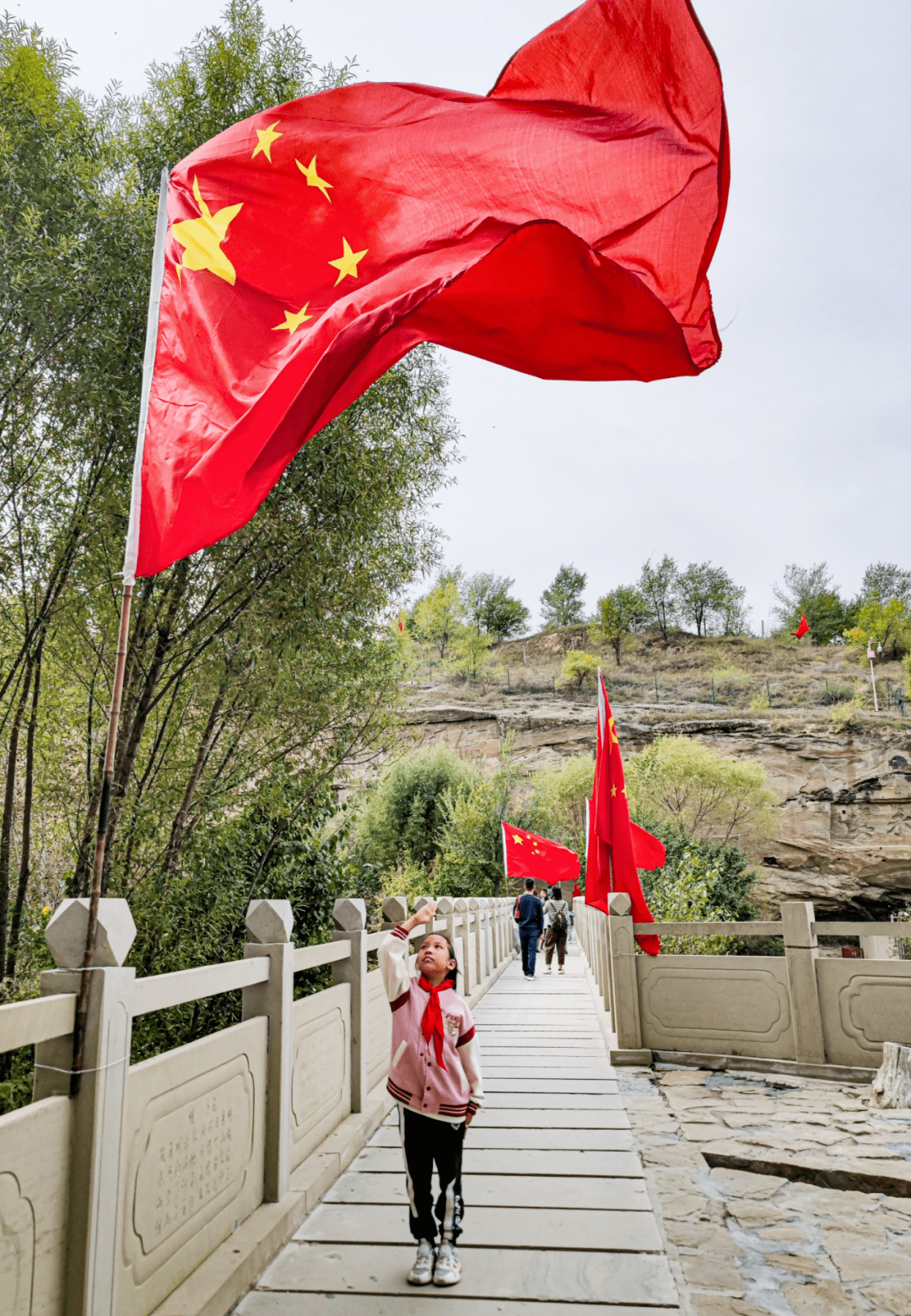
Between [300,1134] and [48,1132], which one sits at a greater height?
[48,1132]

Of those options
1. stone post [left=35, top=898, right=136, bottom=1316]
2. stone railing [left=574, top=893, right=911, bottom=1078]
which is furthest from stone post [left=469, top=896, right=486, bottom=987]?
stone post [left=35, top=898, right=136, bottom=1316]

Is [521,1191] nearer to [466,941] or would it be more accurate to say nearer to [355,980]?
[355,980]

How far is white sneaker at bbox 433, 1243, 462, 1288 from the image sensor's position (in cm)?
284

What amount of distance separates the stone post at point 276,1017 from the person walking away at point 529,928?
10.0 metres

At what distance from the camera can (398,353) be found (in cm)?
297

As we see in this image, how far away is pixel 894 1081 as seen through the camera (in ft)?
18.4

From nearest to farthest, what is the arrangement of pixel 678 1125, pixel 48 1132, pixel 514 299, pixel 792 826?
pixel 48 1132 → pixel 514 299 → pixel 678 1125 → pixel 792 826

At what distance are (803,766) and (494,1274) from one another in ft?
105

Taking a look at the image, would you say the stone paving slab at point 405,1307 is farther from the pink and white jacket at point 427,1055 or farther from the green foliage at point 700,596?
the green foliage at point 700,596

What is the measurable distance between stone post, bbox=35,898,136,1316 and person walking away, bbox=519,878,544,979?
37.8ft

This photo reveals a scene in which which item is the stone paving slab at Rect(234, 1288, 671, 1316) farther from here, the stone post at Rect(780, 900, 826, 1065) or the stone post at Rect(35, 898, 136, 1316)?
the stone post at Rect(780, 900, 826, 1065)

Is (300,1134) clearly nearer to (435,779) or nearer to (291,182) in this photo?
(291,182)

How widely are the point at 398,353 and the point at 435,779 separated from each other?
28534 millimetres

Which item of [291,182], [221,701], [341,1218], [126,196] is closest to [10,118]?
[126,196]
